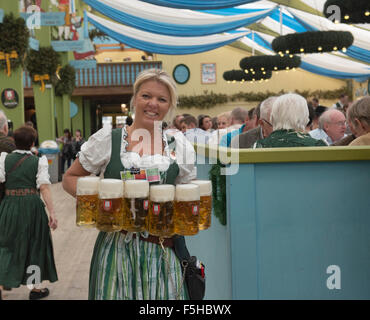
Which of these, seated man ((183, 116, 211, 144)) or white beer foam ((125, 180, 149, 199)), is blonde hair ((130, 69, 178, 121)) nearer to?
white beer foam ((125, 180, 149, 199))

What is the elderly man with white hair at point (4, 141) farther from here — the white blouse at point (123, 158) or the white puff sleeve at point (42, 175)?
the white blouse at point (123, 158)

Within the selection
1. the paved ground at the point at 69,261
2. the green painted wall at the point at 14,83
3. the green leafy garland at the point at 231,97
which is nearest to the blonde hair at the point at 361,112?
the paved ground at the point at 69,261

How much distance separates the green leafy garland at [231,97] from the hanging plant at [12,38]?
982 cm

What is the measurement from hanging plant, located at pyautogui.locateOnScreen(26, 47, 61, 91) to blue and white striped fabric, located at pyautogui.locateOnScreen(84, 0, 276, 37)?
255 cm

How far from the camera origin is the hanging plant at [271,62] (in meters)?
8.53

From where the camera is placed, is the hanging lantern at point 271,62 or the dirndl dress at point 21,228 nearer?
the dirndl dress at point 21,228

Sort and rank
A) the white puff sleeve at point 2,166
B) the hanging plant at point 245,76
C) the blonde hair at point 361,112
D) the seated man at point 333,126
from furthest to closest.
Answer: the hanging plant at point 245,76
the seated man at point 333,126
the white puff sleeve at point 2,166
the blonde hair at point 361,112

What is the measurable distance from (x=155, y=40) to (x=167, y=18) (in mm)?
1778

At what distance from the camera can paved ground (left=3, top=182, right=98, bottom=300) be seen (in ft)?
11.9

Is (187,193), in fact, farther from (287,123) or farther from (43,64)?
(43,64)

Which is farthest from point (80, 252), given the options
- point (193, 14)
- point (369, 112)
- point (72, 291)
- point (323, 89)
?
point (323, 89)

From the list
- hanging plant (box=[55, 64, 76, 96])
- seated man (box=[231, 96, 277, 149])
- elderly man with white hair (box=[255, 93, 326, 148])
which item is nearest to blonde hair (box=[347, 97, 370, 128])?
elderly man with white hair (box=[255, 93, 326, 148])

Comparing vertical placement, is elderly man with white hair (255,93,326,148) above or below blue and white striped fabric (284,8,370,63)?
below
